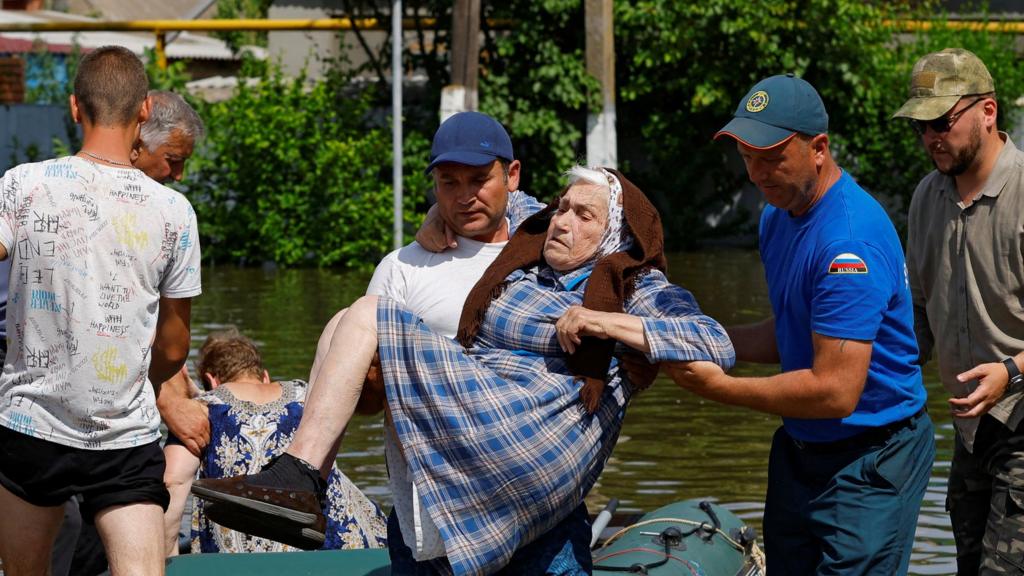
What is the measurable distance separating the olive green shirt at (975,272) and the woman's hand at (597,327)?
4.18 ft

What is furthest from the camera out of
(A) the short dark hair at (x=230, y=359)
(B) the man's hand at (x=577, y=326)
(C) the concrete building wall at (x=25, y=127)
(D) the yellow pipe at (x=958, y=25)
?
(C) the concrete building wall at (x=25, y=127)

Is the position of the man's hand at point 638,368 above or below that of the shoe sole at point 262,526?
above

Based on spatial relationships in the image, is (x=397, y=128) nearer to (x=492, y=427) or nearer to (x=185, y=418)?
(x=185, y=418)

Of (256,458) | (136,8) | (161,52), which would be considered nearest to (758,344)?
(256,458)

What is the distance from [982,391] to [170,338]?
7.30 ft

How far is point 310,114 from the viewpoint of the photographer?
698 inches

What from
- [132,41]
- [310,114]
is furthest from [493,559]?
[132,41]

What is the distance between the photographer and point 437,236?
14.0 feet

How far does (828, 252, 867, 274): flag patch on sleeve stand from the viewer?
3.91m

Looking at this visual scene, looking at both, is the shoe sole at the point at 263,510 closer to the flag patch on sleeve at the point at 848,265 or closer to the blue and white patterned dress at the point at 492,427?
the blue and white patterned dress at the point at 492,427

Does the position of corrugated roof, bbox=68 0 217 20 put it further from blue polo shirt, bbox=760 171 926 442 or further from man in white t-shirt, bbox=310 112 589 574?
blue polo shirt, bbox=760 171 926 442

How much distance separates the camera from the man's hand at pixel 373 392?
3.93m

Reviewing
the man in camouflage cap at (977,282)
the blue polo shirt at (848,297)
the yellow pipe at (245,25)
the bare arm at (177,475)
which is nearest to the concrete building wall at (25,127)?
the yellow pipe at (245,25)

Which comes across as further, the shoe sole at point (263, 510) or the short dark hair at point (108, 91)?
the short dark hair at point (108, 91)
